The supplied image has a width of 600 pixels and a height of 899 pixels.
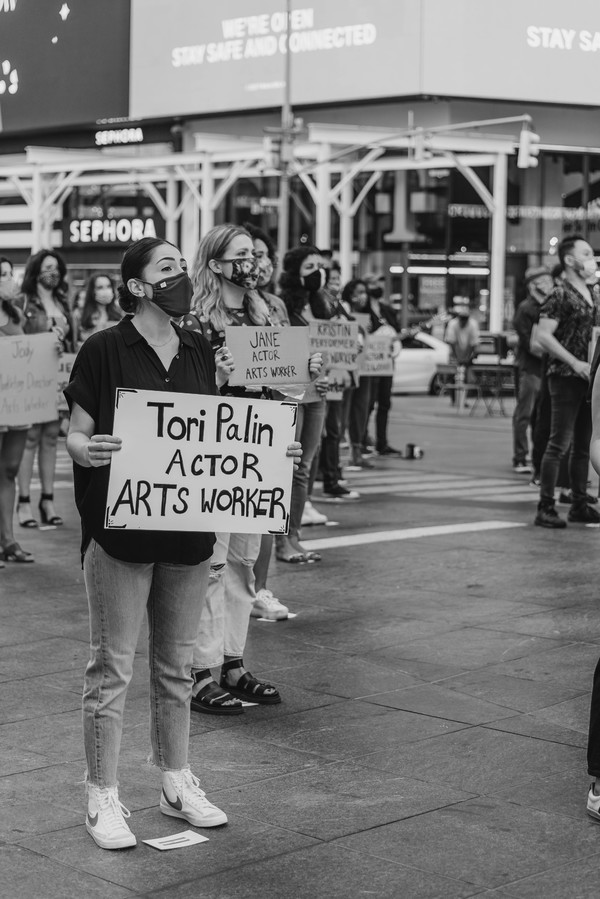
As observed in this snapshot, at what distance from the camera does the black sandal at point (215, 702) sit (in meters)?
6.07

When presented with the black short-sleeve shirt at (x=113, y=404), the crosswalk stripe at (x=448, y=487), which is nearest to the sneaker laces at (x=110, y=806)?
the black short-sleeve shirt at (x=113, y=404)

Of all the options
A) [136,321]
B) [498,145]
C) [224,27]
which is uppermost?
[224,27]

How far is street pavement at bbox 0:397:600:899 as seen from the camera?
4.34m

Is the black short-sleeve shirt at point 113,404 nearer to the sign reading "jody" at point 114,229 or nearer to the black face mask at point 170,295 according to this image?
the black face mask at point 170,295

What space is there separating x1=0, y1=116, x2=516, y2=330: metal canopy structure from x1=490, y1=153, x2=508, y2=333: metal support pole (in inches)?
1.0

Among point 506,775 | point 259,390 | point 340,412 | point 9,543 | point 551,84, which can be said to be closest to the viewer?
point 506,775

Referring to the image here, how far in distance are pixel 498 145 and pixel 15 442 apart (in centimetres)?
2741

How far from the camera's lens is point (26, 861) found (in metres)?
4.38

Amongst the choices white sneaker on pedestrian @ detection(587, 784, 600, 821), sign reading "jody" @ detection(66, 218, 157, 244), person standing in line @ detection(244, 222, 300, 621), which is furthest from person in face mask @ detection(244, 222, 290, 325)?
sign reading "jody" @ detection(66, 218, 157, 244)

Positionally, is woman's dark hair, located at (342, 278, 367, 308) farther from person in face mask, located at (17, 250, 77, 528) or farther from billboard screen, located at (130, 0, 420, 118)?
billboard screen, located at (130, 0, 420, 118)

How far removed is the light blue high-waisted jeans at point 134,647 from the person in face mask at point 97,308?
7621mm

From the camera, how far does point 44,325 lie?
10.9 meters

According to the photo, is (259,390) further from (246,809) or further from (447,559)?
(447,559)

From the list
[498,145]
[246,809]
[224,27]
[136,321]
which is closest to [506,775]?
[246,809]
